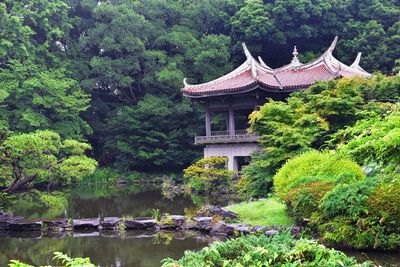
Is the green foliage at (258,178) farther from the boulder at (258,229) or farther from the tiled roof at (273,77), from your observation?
the tiled roof at (273,77)

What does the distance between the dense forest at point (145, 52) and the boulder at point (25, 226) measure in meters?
13.7

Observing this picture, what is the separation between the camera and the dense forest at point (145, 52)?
26.4m

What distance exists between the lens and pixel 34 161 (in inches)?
502

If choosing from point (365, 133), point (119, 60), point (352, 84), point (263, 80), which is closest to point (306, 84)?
point (263, 80)

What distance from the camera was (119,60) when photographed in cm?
2936

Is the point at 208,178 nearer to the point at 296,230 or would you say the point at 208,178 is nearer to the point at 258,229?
the point at 258,229

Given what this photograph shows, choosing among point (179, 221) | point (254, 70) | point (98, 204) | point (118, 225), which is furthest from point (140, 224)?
point (254, 70)

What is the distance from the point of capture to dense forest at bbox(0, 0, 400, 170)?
26406 mm

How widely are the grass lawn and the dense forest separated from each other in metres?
16.3

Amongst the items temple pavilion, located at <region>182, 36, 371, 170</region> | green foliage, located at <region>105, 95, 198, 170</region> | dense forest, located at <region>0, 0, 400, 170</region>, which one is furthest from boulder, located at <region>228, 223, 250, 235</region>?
green foliage, located at <region>105, 95, 198, 170</region>

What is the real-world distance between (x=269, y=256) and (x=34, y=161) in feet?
→ 30.5

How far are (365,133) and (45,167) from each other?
30.1 ft

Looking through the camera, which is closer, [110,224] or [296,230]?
[296,230]

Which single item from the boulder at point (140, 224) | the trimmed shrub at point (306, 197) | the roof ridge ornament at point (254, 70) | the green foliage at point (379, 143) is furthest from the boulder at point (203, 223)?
the roof ridge ornament at point (254, 70)
